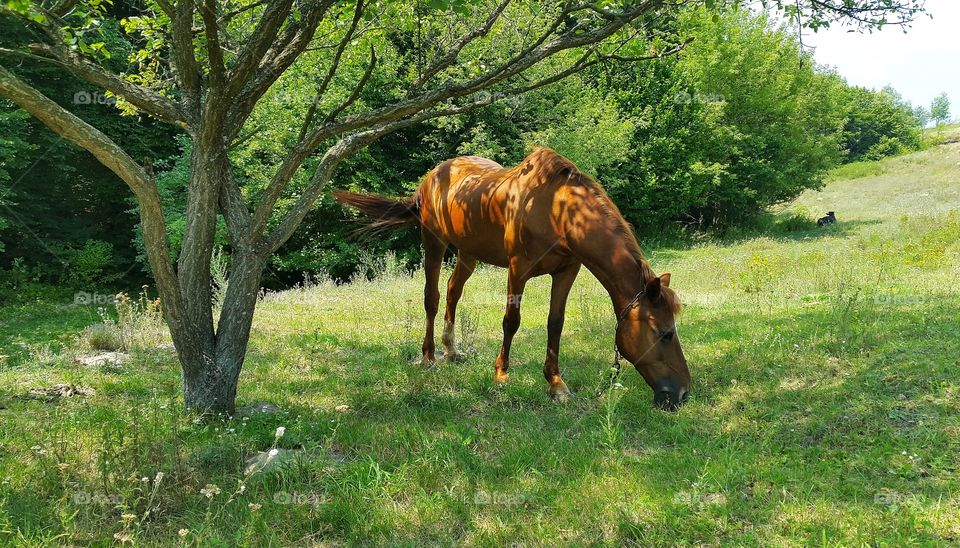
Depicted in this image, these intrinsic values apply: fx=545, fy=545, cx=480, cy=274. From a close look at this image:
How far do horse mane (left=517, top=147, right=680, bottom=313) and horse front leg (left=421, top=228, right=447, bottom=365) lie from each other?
1.85 meters

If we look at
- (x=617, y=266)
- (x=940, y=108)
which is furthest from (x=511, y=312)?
(x=940, y=108)

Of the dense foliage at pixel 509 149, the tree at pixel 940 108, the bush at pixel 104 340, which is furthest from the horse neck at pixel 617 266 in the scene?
the tree at pixel 940 108

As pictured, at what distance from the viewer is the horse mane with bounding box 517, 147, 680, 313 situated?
4566 mm

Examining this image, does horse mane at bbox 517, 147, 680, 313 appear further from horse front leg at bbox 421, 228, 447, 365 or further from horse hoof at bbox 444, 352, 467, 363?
horse hoof at bbox 444, 352, 467, 363

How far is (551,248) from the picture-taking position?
17.0 feet

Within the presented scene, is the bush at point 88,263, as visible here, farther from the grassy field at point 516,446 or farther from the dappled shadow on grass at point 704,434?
the dappled shadow on grass at point 704,434

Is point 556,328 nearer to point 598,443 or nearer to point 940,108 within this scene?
point 598,443

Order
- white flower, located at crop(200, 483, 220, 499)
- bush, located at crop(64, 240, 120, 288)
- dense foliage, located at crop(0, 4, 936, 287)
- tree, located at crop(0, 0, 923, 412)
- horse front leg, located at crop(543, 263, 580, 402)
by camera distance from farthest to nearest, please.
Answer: bush, located at crop(64, 240, 120, 288), dense foliage, located at crop(0, 4, 936, 287), horse front leg, located at crop(543, 263, 580, 402), tree, located at crop(0, 0, 923, 412), white flower, located at crop(200, 483, 220, 499)

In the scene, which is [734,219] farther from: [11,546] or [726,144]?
[11,546]

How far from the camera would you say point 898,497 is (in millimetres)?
2961

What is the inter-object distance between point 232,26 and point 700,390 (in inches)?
251

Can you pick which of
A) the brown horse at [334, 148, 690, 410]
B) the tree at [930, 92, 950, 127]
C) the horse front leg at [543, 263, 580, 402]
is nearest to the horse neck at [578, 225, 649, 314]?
the brown horse at [334, 148, 690, 410]

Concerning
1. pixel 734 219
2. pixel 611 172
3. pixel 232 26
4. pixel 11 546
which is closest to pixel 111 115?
pixel 232 26

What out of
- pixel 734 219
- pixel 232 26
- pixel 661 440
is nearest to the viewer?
pixel 661 440
